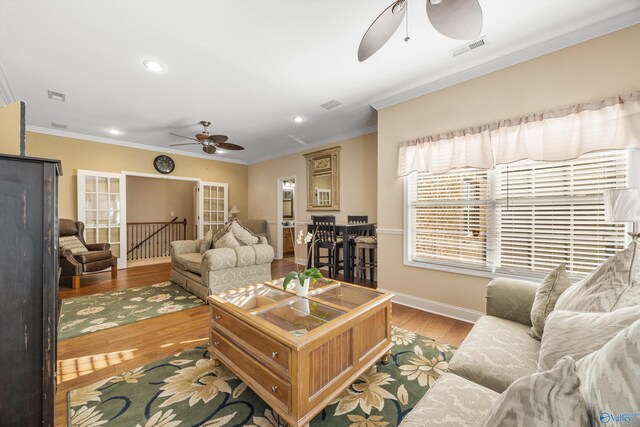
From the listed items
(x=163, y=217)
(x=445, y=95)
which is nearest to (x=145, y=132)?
(x=163, y=217)

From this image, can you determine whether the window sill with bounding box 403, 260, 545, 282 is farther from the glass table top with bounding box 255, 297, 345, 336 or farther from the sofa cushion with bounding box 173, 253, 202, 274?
the sofa cushion with bounding box 173, 253, 202, 274

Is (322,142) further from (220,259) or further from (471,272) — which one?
(471,272)

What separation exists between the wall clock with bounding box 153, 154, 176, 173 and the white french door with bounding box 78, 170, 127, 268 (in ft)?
2.33

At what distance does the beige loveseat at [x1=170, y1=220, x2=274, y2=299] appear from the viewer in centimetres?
325

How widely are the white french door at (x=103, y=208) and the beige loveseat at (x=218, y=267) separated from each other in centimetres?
229

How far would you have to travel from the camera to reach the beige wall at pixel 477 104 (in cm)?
208

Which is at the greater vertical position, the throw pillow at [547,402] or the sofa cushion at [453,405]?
the throw pillow at [547,402]

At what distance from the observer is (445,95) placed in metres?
2.93

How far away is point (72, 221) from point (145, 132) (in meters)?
2.08

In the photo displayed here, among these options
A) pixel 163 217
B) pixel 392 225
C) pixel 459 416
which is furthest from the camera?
pixel 163 217

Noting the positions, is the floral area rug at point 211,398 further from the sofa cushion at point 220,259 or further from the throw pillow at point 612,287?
the sofa cushion at point 220,259

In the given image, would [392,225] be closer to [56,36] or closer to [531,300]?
[531,300]

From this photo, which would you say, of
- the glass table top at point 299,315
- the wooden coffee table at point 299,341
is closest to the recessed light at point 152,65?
the wooden coffee table at point 299,341
